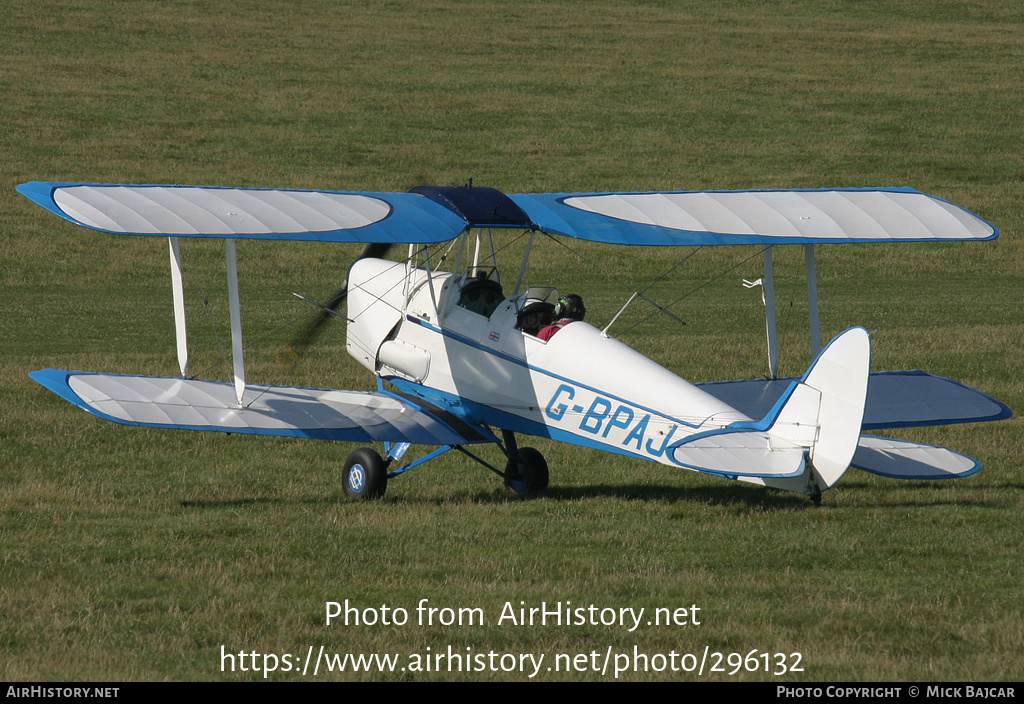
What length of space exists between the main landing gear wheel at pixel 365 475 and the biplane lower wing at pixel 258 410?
1.00 ft

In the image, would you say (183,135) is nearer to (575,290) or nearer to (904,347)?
(575,290)

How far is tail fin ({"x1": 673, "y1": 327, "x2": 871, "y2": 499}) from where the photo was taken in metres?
8.12

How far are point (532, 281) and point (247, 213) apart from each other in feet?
50.0

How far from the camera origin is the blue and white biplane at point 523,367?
8484 mm

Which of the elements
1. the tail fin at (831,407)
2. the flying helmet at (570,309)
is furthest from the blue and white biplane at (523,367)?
the flying helmet at (570,309)

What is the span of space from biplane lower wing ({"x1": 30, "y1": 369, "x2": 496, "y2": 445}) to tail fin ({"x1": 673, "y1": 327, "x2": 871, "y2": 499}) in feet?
8.51

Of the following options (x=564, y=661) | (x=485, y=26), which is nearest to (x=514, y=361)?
(x=564, y=661)

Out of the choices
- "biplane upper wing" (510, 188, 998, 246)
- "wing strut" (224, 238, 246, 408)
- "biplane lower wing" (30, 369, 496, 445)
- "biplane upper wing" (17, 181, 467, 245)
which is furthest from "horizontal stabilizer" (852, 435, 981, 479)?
"wing strut" (224, 238, 246, 408)

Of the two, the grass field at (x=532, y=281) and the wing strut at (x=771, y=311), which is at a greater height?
the wing strut at (x=771, y=311)

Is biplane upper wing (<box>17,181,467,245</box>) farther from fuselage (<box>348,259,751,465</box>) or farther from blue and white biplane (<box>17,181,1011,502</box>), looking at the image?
fuselage (<box>348,259,751,465</box>)

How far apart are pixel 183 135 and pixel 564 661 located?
103 feet

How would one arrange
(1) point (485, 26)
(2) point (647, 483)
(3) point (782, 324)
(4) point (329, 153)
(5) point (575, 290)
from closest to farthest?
(2) point (647, 483) < (3) point (782, 324) < (5) point (575, 290) < (4) point (329, 153) < (1) point (485, 26)

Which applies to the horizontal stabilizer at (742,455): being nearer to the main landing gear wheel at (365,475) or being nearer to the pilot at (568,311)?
the pilot at (568,311)
